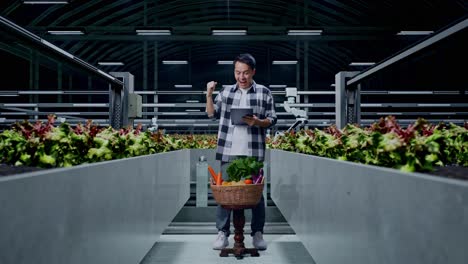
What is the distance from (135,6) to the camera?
534 inches

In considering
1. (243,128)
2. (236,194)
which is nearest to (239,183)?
(236,194)

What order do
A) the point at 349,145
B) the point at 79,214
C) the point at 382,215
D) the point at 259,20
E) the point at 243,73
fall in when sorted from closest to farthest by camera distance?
the point at 382,215 → the point at 79,214 → the point at 349,145 → the point at 243,73 → the point at 259,20

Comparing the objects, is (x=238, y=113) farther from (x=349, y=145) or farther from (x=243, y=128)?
(x=349, y=145)

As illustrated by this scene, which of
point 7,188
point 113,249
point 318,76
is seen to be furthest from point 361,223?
point 318,76

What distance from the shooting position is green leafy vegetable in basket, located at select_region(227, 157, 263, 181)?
11.3 ft

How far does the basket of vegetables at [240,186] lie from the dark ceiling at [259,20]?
7.29 metres

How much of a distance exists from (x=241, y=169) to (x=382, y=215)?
211 centimetres

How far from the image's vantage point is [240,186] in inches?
131

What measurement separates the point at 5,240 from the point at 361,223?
1041 millimetres

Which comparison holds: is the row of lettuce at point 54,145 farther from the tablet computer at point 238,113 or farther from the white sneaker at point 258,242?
the white sneaker at point 258,242

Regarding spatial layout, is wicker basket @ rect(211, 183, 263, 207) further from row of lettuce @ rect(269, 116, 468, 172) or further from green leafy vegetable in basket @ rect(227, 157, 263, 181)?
row of lettuce @ rect(269, 116, 468, 172)

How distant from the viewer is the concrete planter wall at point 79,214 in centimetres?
106

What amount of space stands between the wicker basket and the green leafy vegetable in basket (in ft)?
0.38

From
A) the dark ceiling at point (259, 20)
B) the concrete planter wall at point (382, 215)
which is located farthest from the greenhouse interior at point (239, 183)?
the dark ceiling at point (259, 20)
